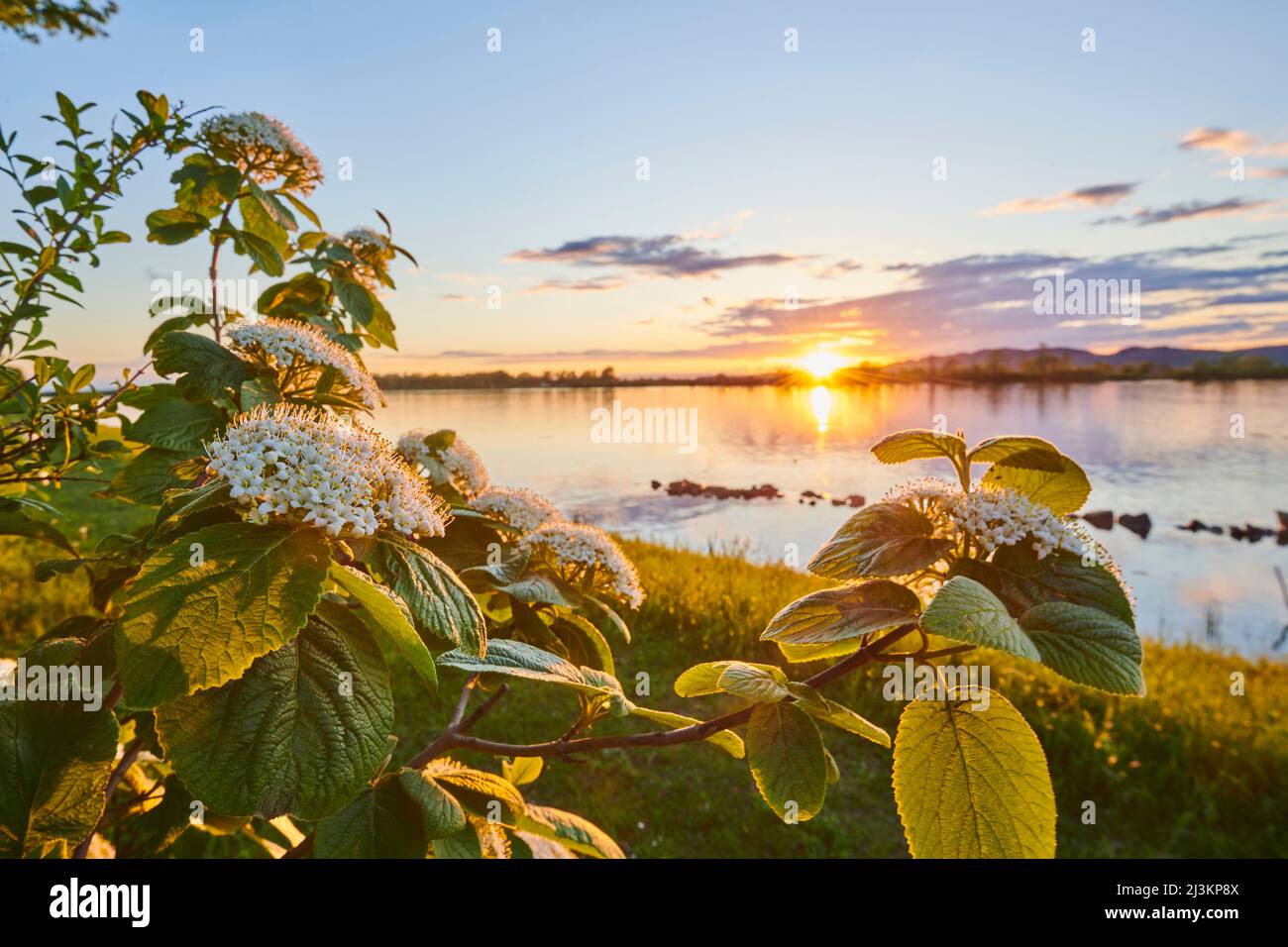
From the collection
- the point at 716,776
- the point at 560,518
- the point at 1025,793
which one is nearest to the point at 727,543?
the point at 716,776

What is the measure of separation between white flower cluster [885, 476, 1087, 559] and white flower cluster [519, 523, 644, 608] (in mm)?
835

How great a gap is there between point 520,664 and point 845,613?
58 cm

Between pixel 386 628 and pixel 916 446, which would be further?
pixel 916 446

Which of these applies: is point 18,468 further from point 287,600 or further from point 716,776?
point 716,776

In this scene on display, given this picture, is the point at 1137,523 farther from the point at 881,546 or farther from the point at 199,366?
the point at 199,366

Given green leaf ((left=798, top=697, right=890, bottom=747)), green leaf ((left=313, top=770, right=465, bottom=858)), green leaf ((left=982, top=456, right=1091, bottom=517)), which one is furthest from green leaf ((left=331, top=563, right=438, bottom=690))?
green leaf ((left=982, top=456, right=1091, bottom=517))

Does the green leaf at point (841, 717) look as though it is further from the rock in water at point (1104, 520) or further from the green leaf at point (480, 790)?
the rock in water at point (1104, 520)

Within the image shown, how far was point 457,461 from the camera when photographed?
108 inches

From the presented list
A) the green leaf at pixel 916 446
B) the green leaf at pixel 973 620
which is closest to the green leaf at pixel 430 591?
the green leaf at pixel 973 620

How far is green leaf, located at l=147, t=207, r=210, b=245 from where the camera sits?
2.50 metres

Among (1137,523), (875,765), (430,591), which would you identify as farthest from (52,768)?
(1137,523)

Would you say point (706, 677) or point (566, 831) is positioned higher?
point (706, 677)

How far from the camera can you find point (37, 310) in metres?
2.26

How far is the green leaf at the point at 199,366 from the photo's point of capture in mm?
1954
